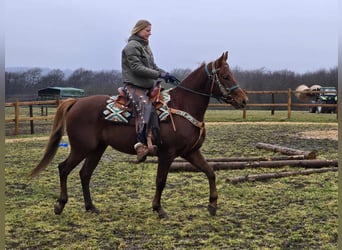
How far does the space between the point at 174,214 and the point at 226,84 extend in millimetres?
1644

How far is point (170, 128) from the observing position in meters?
4.55

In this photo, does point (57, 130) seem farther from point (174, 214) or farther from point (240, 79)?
point (240, 79)

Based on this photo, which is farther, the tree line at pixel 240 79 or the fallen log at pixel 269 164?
the tree line at pixel 240 79

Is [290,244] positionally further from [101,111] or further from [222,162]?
[222,162]

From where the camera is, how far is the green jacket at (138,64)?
449 cm

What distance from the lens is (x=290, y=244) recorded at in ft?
12.4

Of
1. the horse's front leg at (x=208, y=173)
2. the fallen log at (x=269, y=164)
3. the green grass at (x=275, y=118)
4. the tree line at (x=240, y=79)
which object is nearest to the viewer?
the horse's front leg at (x=208, y=173)

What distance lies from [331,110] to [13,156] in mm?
22266

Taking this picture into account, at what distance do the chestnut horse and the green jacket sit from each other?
41cm

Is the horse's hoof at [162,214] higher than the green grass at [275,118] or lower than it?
lower

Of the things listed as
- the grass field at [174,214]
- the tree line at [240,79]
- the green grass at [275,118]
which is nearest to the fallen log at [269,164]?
the grass field at [174,214]

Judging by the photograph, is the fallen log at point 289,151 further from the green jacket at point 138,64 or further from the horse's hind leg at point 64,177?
the horse's hind leg at point 64,177

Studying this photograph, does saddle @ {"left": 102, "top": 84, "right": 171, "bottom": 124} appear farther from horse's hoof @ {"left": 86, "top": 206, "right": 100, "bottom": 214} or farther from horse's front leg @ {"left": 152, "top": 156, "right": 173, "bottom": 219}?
horse's hoof @ {"left": 86, "top": 206, "right": 100, "bottom": 214}

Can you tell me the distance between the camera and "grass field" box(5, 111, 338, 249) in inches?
152
